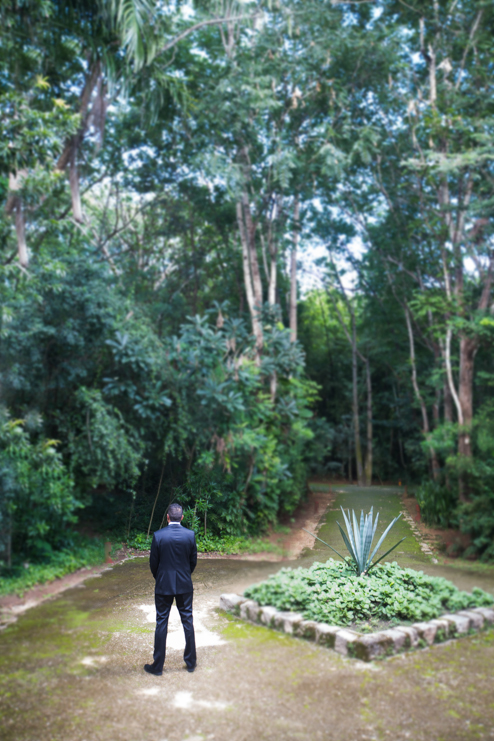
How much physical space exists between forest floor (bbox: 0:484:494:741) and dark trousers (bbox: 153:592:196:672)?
0.26 ft

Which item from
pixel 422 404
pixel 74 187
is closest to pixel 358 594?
pixel 74 187

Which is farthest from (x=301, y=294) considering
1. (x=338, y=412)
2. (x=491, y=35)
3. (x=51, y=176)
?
(x=51, y=176)

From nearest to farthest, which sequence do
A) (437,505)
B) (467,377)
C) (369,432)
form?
(437,505) → (467,377) → (369,432)

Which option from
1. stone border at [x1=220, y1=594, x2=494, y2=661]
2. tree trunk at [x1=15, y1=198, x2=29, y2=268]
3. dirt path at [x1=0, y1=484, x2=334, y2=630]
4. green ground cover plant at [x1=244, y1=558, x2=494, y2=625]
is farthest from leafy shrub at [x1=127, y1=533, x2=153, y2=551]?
tree trunk at [x1=15, y1=198, x2=29, y2=268]

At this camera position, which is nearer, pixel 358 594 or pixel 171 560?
pixel 171 560

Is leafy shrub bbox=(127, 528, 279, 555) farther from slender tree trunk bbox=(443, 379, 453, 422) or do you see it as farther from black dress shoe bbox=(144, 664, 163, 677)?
slender tree trunk bbox=(443, 379, 453, 422)

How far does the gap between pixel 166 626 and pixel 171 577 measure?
259 mm

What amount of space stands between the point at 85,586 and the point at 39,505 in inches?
33.1

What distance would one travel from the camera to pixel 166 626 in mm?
2691

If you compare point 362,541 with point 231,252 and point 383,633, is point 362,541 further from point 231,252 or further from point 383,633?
point 231,252

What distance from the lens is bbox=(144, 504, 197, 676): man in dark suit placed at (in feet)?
8.77

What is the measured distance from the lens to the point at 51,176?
4.51 metres

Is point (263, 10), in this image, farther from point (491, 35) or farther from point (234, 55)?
point (491, 35)

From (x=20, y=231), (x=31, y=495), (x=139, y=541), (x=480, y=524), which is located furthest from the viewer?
(x=20, y=231)
